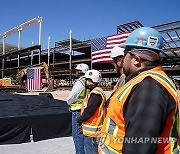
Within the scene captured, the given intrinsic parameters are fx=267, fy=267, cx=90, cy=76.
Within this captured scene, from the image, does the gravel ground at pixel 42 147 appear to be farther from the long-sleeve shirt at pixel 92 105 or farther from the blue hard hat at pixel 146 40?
the blue hard hat at pixel 146 40

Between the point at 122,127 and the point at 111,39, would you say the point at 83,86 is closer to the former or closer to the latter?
the point at 122,127

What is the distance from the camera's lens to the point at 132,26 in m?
27.2

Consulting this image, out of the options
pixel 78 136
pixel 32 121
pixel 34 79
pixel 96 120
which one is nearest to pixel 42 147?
pixel 32 121

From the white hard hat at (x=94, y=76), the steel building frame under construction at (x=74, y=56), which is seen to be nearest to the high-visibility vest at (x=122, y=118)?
the white hard hat at (x=94, y=76)

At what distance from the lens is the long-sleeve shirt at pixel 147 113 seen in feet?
3.74

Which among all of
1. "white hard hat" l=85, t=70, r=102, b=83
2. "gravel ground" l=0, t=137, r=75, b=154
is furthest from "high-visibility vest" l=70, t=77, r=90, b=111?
"gravel ground" l=0, t=137, r=75, b=154

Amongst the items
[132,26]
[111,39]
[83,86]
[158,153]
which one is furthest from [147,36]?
[132,26]

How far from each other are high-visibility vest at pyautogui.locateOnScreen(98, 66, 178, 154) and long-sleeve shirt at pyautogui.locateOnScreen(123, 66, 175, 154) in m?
0.05

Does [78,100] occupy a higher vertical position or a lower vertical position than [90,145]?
higher

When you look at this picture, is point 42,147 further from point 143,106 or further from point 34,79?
point 34,79

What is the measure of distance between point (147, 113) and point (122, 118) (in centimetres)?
21

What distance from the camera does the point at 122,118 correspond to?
133 centimetres

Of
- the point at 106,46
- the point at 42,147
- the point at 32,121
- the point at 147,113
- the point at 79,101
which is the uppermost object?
the point at 106,46

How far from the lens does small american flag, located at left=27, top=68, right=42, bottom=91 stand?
71.1 feet
